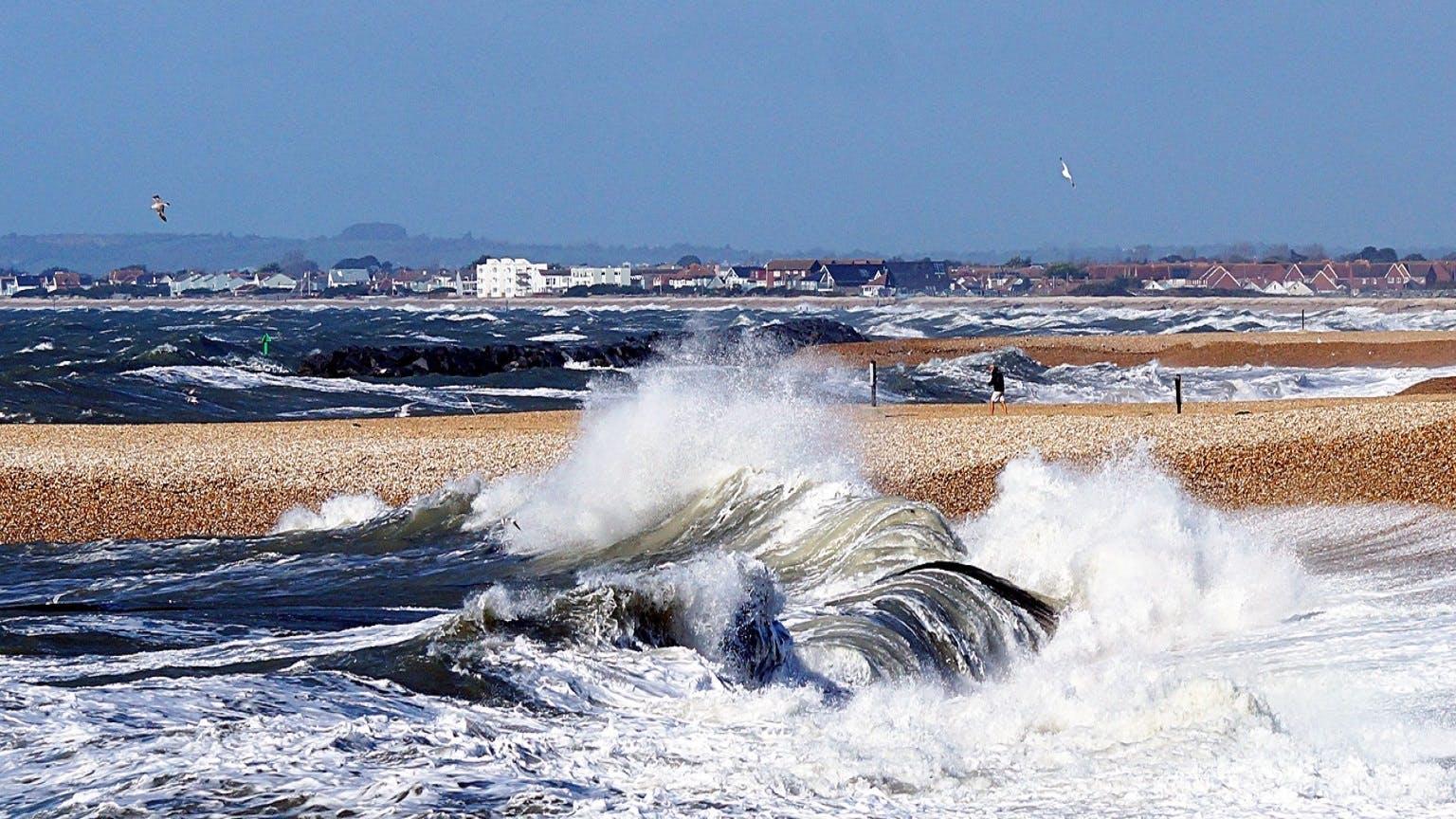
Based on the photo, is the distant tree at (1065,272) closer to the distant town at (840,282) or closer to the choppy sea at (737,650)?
the distant town at (840,282)

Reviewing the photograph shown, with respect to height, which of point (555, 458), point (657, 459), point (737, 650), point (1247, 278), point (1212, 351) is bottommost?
point (1212, 351)

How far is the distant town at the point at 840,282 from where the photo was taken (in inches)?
5251

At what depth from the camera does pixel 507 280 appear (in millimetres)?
170000

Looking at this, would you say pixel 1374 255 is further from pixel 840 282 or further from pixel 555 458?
pixel 555 458

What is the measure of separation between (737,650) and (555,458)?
31.6ft

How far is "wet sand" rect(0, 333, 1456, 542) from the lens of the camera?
45.1 feet

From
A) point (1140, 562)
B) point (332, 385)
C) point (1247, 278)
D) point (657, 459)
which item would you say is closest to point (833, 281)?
point (1247, 278)

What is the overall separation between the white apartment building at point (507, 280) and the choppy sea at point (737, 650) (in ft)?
508

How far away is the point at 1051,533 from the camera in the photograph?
1018 centimetres

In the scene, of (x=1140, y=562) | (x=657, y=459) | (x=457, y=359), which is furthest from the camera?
(x=457, y=359)

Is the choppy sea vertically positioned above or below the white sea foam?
above

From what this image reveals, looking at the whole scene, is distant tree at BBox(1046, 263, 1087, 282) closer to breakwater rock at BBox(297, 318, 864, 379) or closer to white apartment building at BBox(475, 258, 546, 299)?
white apartment building at BBox(475, 258, 546, 299)

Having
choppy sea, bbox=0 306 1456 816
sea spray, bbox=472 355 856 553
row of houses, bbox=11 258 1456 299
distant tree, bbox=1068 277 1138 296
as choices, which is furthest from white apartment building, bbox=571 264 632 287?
choppy sea, bbox=0 306 1456 816

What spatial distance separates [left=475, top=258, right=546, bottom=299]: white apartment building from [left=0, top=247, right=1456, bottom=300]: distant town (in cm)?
10
